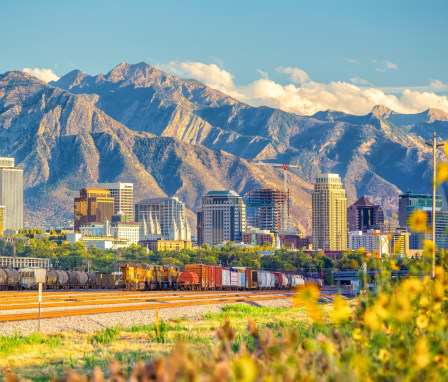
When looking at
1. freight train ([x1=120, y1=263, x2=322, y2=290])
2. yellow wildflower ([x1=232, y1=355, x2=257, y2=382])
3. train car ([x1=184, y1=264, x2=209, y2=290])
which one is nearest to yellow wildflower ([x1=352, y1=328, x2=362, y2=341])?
yellow wildflower ([x1=232, y1=355, x2=257, y2=382])

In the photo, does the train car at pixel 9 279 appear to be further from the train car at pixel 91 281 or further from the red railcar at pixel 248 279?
the red railcar at pixel 248 279

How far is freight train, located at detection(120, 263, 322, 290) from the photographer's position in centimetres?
9844

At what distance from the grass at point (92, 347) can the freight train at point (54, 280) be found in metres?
51.2

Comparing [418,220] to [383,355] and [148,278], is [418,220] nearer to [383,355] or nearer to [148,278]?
[383,355]

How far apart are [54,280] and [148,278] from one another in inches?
447

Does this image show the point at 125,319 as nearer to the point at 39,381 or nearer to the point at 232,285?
the point at 39,381

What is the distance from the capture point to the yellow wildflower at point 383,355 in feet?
34.6

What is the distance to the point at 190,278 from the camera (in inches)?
3984

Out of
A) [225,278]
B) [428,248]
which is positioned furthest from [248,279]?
[428,248]

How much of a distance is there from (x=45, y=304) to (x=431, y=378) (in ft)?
153

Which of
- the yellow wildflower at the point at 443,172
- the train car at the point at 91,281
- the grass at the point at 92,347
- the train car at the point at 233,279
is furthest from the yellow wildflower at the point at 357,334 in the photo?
the train car at the point at 233,279

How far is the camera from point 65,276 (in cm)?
10488

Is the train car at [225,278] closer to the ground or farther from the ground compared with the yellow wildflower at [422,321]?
closer to the ground

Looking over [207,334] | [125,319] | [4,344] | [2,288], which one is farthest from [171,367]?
[2,288]
